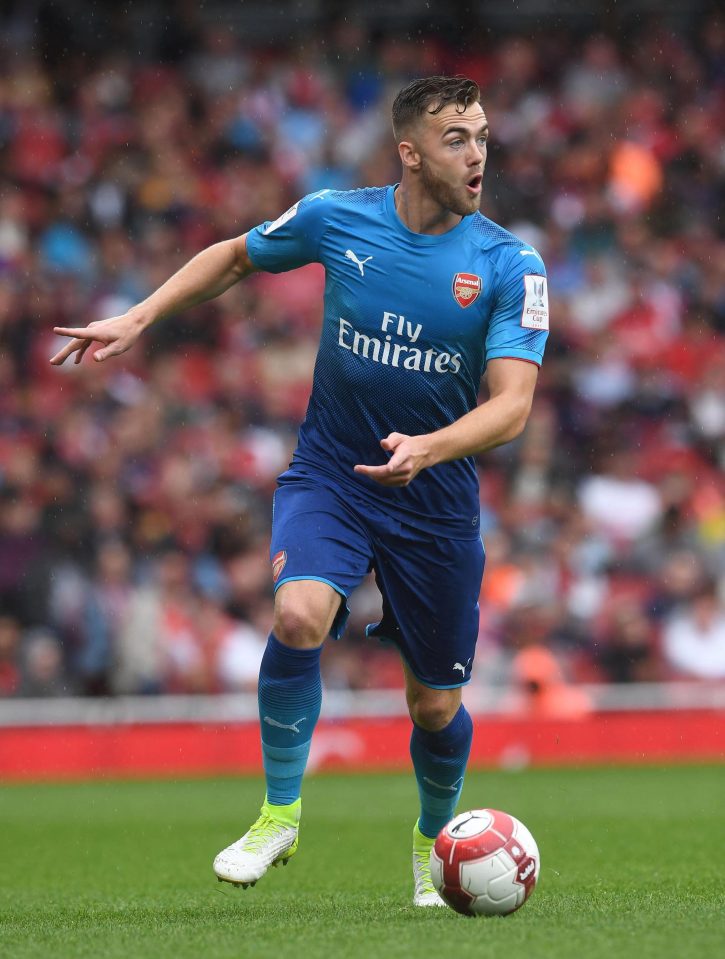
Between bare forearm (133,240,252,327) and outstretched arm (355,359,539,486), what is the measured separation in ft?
3.57

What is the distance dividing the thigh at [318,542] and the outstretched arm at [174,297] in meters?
0.77

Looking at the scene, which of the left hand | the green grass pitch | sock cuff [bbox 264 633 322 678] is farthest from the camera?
sock cuff [bbox 264 633 322 678]

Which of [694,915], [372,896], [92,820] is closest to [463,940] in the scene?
[694,915]

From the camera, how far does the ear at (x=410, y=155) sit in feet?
19.1

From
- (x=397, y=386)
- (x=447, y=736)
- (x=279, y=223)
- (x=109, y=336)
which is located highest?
(x=279, y=223)

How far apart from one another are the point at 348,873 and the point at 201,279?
2.84m

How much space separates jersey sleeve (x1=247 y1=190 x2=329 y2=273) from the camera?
6055 mm

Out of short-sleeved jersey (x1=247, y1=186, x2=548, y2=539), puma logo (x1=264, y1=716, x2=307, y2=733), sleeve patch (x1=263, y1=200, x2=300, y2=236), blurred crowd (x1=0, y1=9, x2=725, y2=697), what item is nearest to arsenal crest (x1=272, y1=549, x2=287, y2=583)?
short-sleeved jersey (x1=247, y1=186, x2=548, y2=539)

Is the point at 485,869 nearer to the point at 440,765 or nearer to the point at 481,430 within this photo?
the point at 440,765

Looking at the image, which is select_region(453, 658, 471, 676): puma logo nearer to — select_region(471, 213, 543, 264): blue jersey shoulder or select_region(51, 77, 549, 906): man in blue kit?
select_region(51, 77, 549, 906): man in blue kit

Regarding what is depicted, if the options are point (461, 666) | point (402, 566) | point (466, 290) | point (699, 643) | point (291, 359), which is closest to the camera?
point (466, 290)

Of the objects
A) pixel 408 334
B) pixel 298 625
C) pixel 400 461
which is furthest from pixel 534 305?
pixel 298 625

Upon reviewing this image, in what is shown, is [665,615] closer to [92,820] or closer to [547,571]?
[547,571]

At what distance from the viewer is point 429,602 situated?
5.87 m
